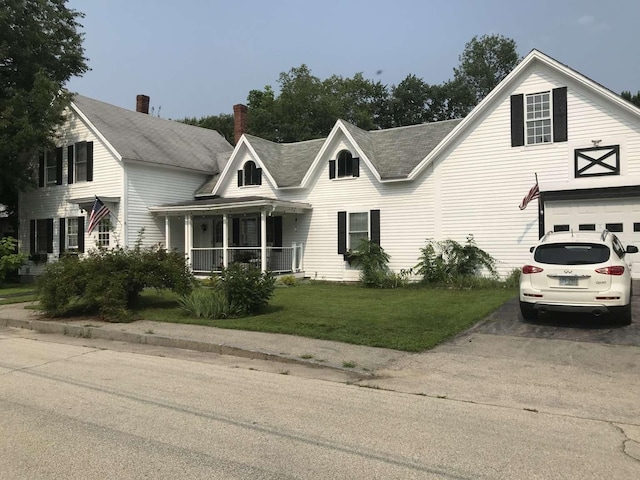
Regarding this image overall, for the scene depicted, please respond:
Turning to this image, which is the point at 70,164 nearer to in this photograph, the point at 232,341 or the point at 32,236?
the point at 32,236

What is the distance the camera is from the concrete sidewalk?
838cm

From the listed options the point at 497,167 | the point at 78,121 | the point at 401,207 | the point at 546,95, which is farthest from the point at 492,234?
the point at 78,121

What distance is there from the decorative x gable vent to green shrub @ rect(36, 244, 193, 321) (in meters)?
12.5

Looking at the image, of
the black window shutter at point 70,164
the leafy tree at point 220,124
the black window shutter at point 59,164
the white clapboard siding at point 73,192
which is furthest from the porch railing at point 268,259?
the leafy tree at point 220,124

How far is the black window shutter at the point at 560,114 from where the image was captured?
675 inches

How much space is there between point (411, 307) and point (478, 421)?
7649 mm

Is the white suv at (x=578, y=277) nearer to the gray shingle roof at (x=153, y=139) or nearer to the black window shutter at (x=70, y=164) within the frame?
the gray shingle roof at (x=153, y=139)

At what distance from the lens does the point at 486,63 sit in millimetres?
58125

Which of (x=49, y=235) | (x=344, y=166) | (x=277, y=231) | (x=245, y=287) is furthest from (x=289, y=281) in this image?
(x=49, y=235)

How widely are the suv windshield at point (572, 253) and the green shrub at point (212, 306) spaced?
22.4 feet

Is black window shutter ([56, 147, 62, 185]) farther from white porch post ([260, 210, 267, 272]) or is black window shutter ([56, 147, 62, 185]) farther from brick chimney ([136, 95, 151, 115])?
white porch post ([260, 210, 267, 272])

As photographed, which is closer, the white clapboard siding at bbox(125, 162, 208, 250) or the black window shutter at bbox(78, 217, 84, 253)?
the white clapboard siding at bbox(125, 162, 208, 250)

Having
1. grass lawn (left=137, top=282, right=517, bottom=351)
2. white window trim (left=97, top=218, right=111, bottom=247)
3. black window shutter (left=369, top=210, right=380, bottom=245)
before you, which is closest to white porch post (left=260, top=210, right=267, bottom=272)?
grass lawn (left=137, top=282, right=517, bottom=351)

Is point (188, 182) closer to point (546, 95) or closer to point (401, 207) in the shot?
point (401, 207)
